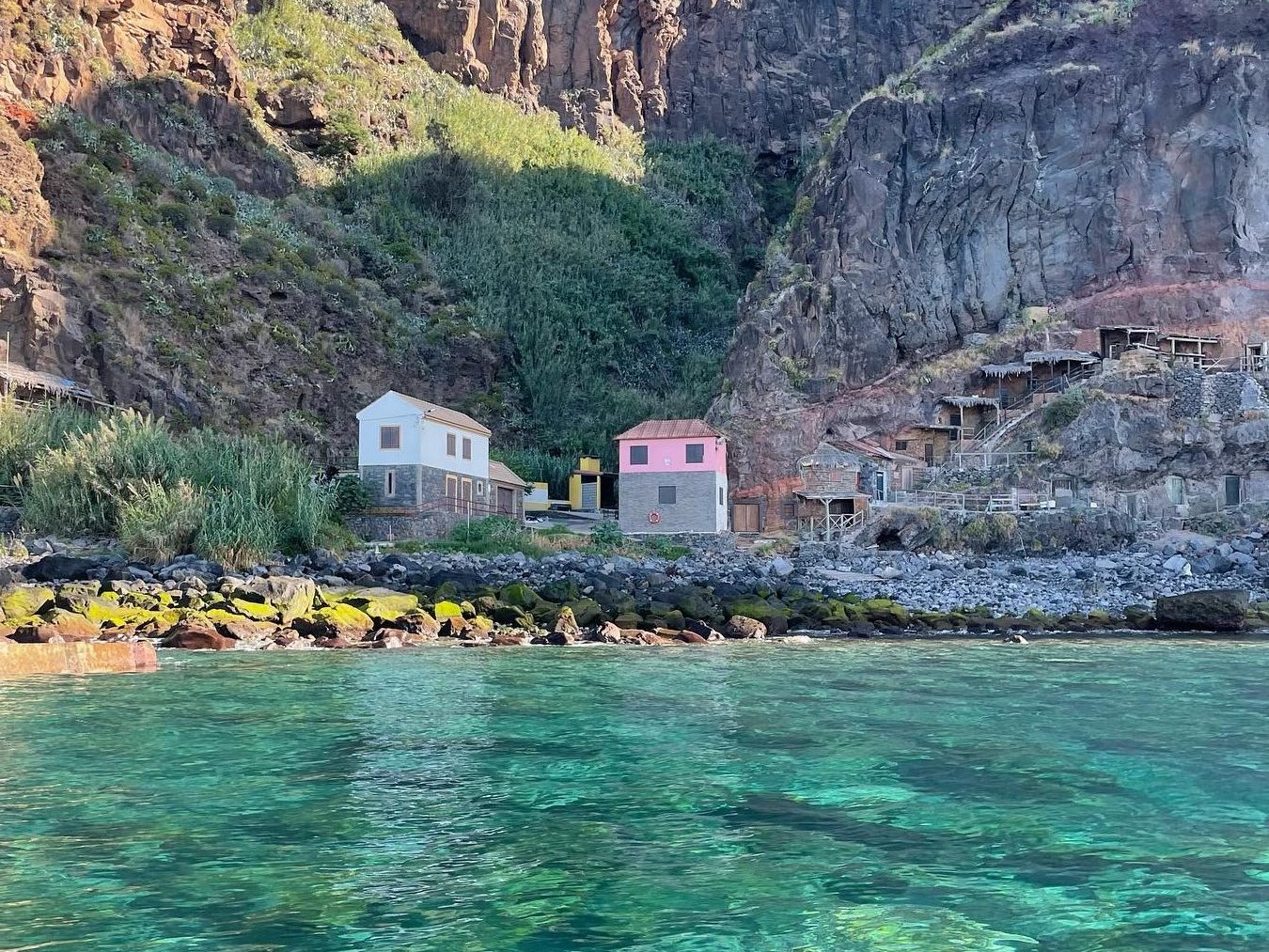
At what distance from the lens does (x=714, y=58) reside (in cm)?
9306

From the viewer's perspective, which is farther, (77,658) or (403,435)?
(403,435)

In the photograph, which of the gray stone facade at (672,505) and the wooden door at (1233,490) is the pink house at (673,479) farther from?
the wooden door at (1233,490)

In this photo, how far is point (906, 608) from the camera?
98.0ft

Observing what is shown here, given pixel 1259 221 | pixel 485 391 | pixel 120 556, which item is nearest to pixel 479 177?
Result: pixel 485 391

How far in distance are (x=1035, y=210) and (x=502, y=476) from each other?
3519 cm

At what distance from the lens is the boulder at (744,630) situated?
25688 millimetres

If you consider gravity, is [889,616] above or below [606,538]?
below

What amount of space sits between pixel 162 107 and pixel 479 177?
877 inches

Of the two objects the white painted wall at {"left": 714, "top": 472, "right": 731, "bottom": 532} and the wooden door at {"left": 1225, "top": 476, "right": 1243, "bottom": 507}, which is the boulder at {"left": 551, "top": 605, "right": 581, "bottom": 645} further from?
the wooden door at {"left": 1225, "top": 476, "right": 1243, "bottom": 507}

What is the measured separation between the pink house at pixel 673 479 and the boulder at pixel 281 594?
915 inches

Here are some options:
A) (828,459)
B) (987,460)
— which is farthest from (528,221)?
(987,460)

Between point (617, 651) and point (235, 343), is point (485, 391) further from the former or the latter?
point (617, 651)

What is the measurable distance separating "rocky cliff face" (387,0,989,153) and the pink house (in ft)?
160

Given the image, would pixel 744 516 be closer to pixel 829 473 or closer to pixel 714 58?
pixel 829 473
